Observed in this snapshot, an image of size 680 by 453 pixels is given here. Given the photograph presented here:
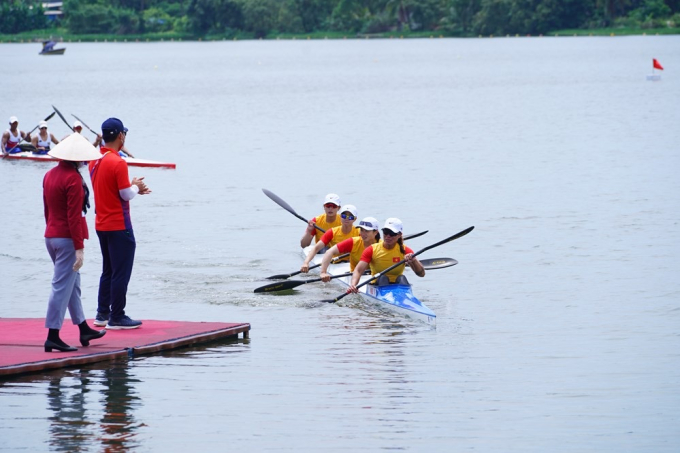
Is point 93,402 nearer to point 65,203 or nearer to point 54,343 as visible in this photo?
point 54,343

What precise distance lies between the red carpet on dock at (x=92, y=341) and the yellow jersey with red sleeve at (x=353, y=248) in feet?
11.4

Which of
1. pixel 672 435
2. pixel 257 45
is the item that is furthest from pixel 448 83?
pixel 257 45

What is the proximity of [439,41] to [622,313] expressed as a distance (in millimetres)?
163951

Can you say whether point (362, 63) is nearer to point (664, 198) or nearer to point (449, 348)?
point (664, 198)

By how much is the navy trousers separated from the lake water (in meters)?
0.79

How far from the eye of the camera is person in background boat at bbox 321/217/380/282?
1866cm

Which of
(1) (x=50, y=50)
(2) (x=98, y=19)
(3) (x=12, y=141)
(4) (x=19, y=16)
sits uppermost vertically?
(4) (x=19, y=16)

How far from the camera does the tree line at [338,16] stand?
14950 cm

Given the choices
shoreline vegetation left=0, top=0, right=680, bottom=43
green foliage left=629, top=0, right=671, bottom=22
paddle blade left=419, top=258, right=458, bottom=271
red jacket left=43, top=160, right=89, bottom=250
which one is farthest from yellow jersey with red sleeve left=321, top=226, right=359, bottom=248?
green foliage left=629, top=0, right=671, bottom=22

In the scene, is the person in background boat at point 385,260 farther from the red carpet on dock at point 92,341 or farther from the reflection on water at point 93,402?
the reflection on water at point 93,402

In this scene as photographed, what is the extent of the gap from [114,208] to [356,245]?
236 inches

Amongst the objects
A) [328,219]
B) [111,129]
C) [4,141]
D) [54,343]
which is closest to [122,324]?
[54,343]

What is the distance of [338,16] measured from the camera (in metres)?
176

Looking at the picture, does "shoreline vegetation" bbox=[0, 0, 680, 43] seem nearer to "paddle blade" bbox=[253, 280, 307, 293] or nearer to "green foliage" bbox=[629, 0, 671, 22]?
"green foliage" bbox=[629, 0, 671, 22]
